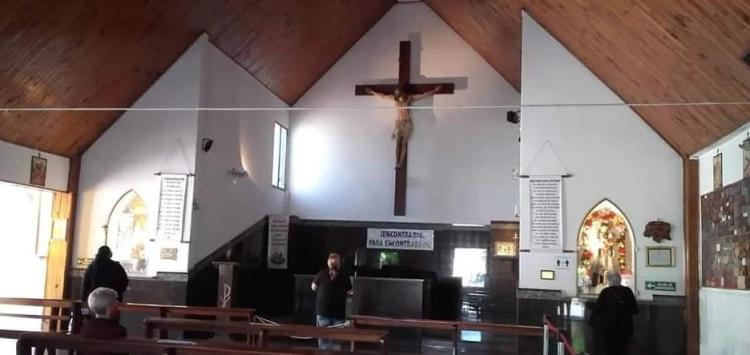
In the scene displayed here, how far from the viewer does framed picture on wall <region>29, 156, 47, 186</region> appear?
9789 mm

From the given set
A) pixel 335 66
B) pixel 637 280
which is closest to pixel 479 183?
pixel 335 66

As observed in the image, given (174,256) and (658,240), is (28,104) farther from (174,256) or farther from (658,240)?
(658,240)

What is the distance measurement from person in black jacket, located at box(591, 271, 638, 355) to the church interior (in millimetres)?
30

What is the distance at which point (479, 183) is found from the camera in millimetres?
Answer: 13258

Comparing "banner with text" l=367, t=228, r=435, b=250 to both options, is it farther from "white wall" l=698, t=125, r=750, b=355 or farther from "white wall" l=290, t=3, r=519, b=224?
"white wall" l=698, t=125, r=750, b=355

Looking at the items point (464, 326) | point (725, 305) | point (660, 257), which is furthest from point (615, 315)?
point (660, 257)

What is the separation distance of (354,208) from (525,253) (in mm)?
5341

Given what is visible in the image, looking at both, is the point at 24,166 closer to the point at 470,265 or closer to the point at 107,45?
the point at 107,45

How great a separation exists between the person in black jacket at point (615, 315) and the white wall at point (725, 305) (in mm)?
972

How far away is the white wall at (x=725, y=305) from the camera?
695 cm

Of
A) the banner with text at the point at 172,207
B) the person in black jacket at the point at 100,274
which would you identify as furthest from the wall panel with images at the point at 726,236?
the banner with text at the point at 172,207

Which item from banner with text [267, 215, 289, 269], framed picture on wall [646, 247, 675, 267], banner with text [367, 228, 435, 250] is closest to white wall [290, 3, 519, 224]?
banner with text [367, 228, 435, 250]

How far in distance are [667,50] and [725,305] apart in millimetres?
2797

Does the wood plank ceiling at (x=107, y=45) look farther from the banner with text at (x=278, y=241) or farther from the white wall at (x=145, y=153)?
the banner with text at (x=278, y=241)
